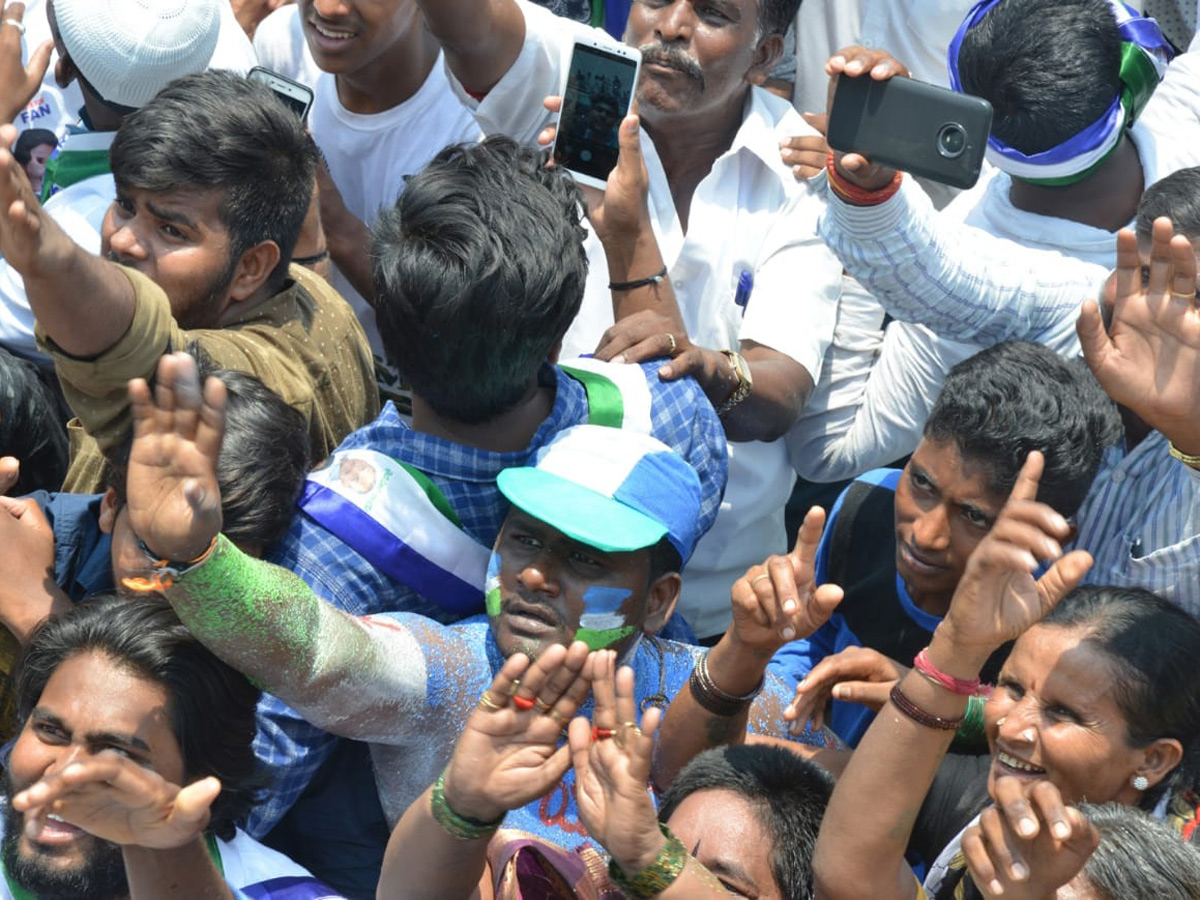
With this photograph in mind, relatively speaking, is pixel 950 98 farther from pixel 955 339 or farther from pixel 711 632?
pixel 711 632

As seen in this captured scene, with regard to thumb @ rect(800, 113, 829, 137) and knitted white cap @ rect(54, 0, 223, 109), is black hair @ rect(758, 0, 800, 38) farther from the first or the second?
knitted white cap @ rect(54, 0, 223, 109)

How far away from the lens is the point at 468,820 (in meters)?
2.09

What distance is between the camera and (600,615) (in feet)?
7.99

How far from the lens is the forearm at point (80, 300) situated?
215 cm

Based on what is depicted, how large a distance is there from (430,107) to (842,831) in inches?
86.2

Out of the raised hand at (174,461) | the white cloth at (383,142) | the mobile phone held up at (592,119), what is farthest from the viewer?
the white cloth at (383,142)

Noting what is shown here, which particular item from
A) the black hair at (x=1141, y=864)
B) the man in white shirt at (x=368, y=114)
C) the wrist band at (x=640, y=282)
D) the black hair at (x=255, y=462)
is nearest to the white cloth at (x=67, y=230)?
the man in white shirt at (x=368, y=114)

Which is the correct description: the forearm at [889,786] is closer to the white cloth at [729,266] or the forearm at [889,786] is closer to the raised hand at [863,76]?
the raised hand at [863,76]

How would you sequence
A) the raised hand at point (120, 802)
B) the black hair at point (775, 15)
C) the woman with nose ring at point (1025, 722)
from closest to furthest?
the raised hand at point (120, 802) < the woman with nose ring at point (1025, 722) < the black hair at point (775, 15)

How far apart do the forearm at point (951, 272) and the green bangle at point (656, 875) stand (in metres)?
1.27

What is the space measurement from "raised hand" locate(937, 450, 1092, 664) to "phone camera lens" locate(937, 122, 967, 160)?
91 centimetres

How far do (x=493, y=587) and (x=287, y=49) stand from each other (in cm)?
205

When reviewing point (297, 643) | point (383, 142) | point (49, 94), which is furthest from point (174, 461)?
point (49, 94)

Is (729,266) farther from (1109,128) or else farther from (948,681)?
(948,681)
